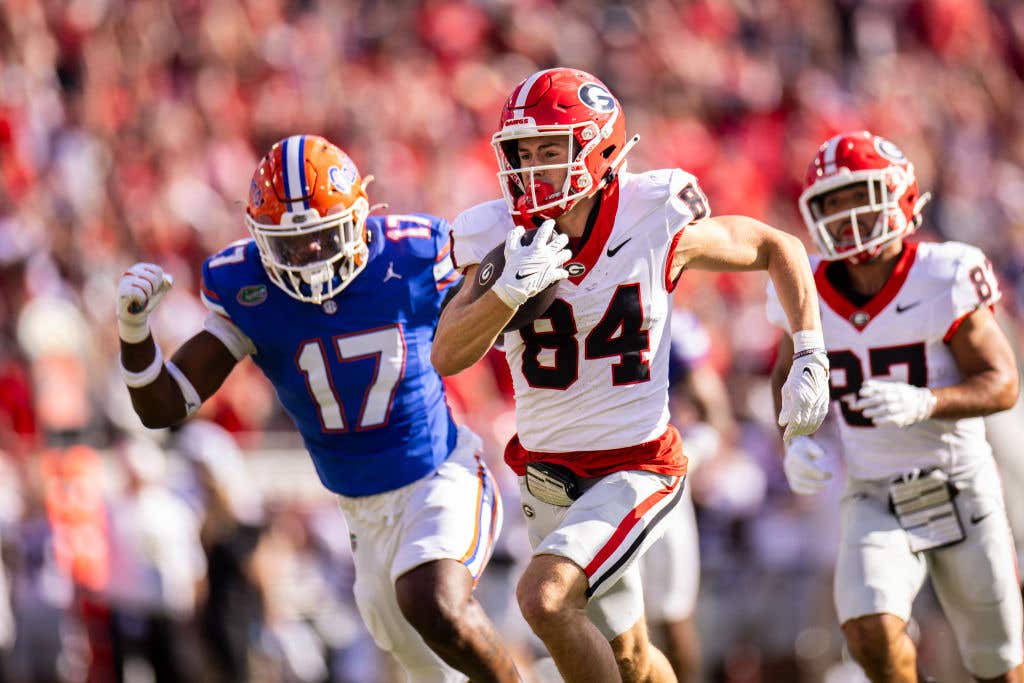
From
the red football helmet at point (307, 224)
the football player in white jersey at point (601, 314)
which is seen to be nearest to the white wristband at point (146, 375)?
the red football helmet at point (307, 224)

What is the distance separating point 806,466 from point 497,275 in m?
1.42

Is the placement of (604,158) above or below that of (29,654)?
above

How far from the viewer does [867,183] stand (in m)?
5.02

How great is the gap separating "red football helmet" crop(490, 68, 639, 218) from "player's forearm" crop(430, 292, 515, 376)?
367 mm

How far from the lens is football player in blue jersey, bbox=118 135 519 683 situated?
4848 mm

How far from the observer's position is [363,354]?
16.1 ft

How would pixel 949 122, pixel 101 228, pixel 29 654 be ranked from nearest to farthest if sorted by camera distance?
pixel 29 654 < pixel 101 228 < pixel 949 122

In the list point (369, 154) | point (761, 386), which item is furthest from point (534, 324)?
point (369, 154)

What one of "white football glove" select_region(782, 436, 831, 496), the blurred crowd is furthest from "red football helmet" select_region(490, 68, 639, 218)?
the blurred crowd

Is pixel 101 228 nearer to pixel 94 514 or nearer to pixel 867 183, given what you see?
pixel 94 514

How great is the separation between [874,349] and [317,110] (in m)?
6.09

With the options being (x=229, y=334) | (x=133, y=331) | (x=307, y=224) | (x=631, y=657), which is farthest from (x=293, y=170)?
(x=631, y=657)

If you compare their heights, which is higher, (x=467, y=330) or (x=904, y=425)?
(x=467, y=330)

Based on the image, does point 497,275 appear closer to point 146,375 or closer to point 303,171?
point 303,171
